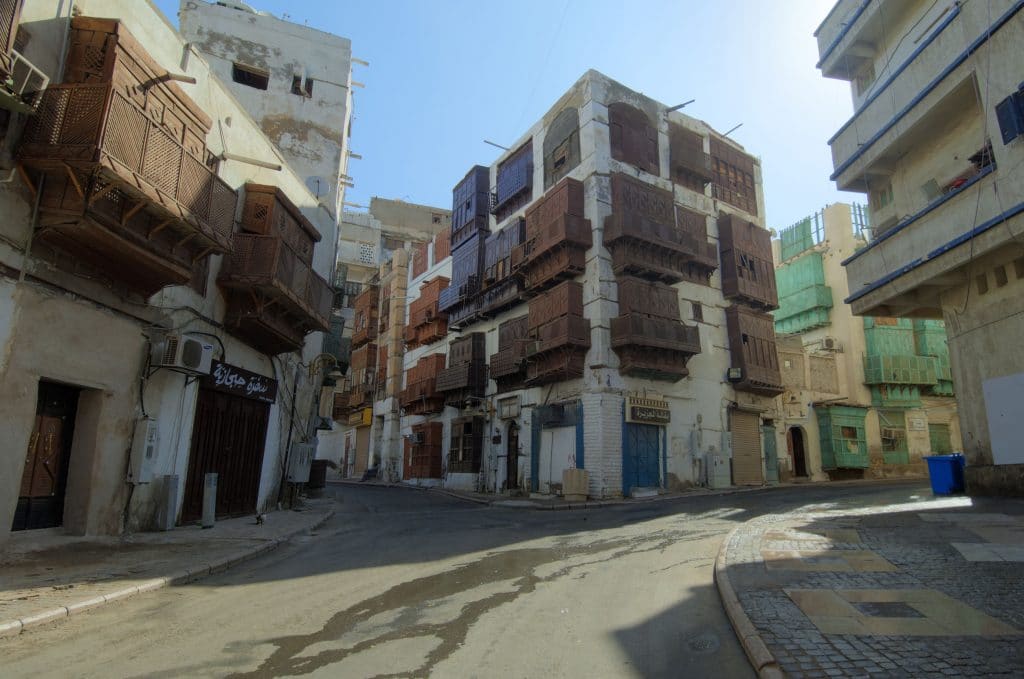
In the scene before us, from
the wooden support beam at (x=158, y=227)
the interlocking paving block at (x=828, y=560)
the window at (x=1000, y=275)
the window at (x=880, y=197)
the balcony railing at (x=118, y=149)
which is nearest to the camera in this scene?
the interlocking paving block at (x=828, y=560)

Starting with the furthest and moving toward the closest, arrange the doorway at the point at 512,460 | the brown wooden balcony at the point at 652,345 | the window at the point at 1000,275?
the doorway at the point at 512,460, the brown wooden balcony at the point at 652,345, the window at the point at 1000,275

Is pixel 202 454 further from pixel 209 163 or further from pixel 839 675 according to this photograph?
pixel 839 675

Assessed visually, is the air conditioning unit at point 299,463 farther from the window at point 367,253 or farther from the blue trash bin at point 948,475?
the window at point 367,253

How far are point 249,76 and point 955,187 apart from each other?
24.0 metres

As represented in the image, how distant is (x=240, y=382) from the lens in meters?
14.1

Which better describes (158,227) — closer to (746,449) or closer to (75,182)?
(75,182)

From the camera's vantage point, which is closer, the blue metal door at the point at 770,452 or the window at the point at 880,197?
the window at the point at 880,197

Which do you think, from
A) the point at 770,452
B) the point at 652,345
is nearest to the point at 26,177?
the point at 652,345

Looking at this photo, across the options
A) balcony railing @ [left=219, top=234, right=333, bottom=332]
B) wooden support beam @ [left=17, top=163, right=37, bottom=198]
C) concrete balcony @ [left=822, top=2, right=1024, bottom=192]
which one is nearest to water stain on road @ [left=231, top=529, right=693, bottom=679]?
wooden support beam @ [left=17, top=163, right=37, bottom=198]

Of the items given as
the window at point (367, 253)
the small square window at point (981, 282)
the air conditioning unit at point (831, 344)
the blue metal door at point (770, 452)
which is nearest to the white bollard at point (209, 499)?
the small square window at point (981, 282)

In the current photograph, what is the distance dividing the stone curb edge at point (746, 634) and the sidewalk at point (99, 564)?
589 centimetres

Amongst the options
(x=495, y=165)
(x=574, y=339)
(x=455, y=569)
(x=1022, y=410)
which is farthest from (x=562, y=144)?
(x=455, y=569)

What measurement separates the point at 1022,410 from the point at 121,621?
16.0 meters

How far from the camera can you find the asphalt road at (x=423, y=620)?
4.28 m
